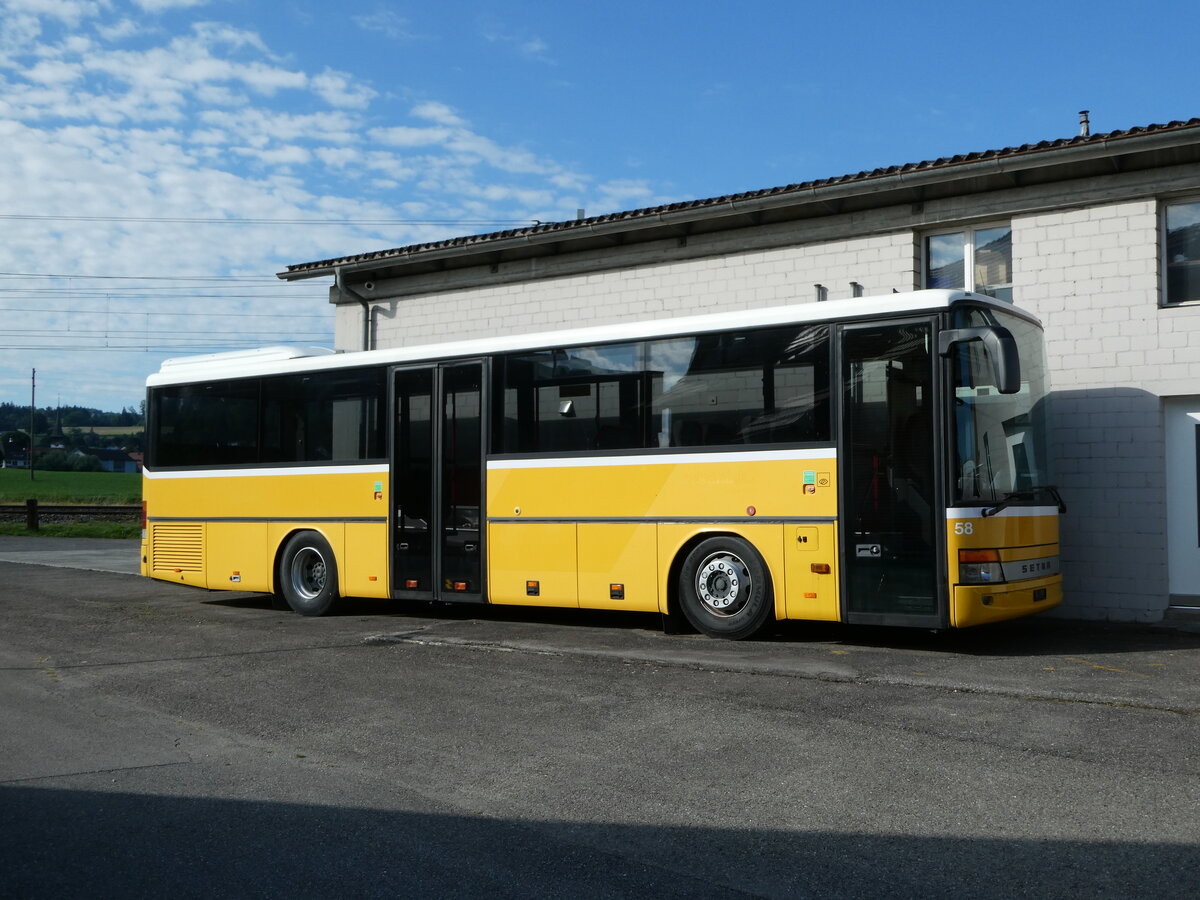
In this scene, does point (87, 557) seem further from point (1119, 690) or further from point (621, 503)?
point (1119, 690)

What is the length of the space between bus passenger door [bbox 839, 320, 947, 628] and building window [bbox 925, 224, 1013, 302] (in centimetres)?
431

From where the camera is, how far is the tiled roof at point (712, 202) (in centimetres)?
1252

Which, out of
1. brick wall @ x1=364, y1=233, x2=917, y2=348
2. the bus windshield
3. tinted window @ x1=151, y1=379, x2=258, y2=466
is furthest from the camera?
tinted window @ x1=151, y1=379, x2=258, y2=466

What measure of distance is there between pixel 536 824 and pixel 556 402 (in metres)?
7.47

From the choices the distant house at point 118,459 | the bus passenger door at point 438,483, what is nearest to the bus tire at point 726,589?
the bus passenger door at point 438,483

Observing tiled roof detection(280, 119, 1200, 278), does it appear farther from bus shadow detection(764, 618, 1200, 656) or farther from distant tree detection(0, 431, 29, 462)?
distant tree detection(0, 431, 29, 462)

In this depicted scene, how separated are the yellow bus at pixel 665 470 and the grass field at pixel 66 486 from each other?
40.0 meters

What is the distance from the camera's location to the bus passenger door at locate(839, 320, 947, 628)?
991 cm

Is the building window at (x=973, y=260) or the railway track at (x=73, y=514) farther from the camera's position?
the railway track at (x=73, y=514)

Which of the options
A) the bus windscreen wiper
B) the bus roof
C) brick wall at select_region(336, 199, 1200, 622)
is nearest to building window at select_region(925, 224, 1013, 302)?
brick wall at select_region(336, 199, 1200, 622)

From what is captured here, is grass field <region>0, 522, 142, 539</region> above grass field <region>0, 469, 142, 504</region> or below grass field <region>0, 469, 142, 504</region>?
below

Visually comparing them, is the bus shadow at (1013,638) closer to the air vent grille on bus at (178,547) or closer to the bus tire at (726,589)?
the bus tire at (726,589)

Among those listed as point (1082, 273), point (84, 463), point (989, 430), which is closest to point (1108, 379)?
point (1082, 273)

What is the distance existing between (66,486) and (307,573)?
A: 6691 cm
